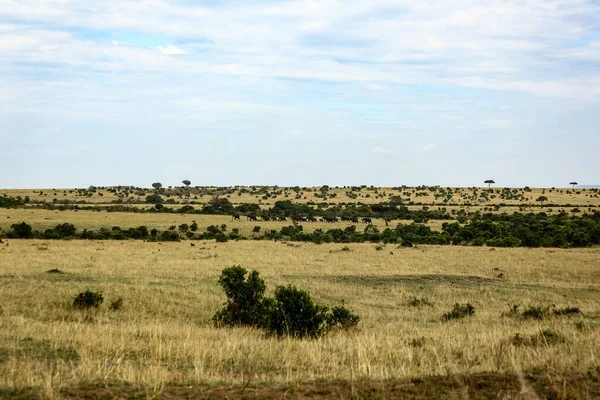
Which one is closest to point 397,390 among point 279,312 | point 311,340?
point 311,340

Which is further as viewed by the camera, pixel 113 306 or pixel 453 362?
pixel 113 306

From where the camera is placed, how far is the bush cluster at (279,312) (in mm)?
16078

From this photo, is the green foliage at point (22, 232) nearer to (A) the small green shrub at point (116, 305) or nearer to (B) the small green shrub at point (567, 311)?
(A) the small green shrub at point (116, 305)

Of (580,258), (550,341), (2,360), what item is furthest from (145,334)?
(580,258)

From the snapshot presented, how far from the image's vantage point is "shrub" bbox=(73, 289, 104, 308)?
1933 centimetres

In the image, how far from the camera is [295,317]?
53.1 feet

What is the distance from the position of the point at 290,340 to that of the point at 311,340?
3.13 feet

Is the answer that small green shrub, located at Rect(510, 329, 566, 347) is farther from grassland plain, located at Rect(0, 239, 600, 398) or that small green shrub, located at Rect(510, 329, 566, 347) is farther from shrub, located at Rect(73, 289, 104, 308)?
shrub, located at Rect(73, 289, 104, 308)

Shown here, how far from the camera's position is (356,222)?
85.4 meters

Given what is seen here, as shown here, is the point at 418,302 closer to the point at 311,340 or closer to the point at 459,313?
the point at 459,313

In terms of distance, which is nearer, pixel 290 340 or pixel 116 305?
pixel 290 340

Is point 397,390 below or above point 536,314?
above

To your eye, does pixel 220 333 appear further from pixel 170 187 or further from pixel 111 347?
pixel 170 187

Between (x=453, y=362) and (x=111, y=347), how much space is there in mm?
6046
